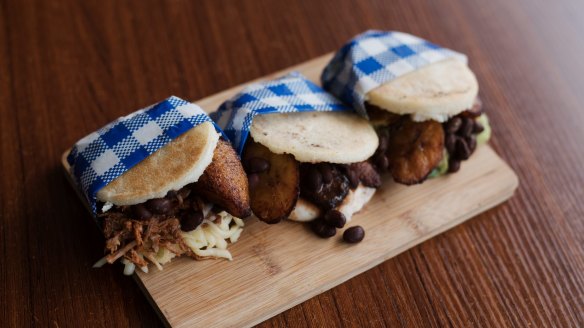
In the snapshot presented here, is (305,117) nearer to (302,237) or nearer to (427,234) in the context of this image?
(302,237)

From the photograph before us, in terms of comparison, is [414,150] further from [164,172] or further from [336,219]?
[164,172]

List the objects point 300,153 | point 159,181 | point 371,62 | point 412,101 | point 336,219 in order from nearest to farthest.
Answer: point 159,181 < point 300,153 < point 336,219 < point 412,101 < point 371,62

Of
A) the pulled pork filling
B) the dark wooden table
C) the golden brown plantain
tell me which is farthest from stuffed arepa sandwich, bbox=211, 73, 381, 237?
the dark wooden table

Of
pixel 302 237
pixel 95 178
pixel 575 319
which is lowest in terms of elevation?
pixel 575 319

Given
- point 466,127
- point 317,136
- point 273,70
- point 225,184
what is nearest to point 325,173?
point 317,136

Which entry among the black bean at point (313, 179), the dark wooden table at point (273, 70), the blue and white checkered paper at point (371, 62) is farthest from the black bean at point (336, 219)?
the blue and white checkered paper at point (371, 62)

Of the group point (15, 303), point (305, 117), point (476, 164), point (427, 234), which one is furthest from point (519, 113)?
point (15, 303)

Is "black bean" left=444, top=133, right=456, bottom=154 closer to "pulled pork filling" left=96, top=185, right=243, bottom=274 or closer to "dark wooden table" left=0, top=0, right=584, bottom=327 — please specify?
"dark wooden table" left=0, top=0, right=584, bottom=327
